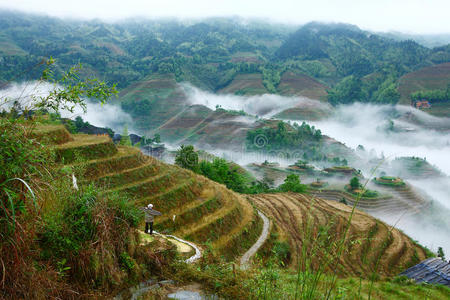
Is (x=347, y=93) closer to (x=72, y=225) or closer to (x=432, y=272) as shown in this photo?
(x=432, y=272)

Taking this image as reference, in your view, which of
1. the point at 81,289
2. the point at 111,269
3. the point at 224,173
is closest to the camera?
the point at 81,289

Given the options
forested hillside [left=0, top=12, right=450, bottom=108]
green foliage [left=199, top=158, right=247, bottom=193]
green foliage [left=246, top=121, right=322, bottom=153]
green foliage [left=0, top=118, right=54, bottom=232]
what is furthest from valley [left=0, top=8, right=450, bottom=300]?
forested hillside [left=0, top=12, right=450, bottom=108]

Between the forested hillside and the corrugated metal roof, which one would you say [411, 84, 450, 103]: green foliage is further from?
the corrugated metal roof

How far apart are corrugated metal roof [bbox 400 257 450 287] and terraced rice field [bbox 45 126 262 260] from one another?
997cm

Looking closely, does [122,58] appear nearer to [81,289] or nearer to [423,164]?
[423,164]

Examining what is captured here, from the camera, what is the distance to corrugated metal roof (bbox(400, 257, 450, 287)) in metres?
18.7

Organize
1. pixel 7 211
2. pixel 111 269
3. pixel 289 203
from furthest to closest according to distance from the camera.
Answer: pixel 289 203 < pixel 111 269 < pixel 7 211

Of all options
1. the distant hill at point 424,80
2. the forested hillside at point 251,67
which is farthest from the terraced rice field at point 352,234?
the distant hill at point 424,80

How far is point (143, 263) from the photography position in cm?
599

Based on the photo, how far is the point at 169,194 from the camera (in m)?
18.7

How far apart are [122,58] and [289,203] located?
16956 centimetres

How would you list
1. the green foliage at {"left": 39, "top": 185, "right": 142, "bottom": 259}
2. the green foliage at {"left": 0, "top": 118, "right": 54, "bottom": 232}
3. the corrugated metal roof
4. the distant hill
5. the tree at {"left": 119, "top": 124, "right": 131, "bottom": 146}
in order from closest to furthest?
the green foliage at {"left": 0, "top": 118, "right": 54, "bottom": 232} → the green foliage at {"left": 39, "top": 185, "right": 142, "bottom": 259} → the corrugated metal roof → the tree at {"left": 119, "top": 124, "right": 131, "bottom": 146} → the distant hill

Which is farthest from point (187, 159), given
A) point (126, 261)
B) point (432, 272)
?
point (126, 261)

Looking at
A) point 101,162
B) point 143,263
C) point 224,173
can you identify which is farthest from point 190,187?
point 224,173
